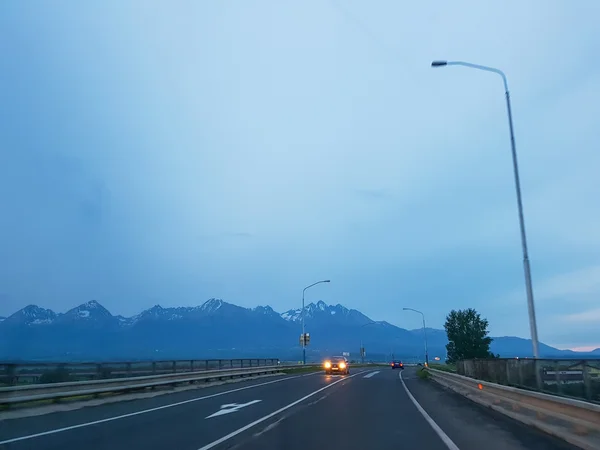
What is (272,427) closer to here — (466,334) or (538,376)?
(538,376)

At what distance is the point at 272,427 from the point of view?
14.6m

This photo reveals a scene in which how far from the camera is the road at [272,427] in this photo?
11.8 m

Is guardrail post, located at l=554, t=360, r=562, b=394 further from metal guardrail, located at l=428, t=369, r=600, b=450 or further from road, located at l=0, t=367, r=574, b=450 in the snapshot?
road, located at l=0, t=367, r=574, b=450

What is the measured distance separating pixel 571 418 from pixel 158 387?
892 inches

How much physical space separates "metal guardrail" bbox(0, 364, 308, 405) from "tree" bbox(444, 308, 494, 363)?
263 ft

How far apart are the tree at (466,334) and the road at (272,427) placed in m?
→ 90.3

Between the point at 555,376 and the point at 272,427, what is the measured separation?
7069 mm

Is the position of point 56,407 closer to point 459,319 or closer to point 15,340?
point 15,340

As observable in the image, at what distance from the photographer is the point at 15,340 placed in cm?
2484

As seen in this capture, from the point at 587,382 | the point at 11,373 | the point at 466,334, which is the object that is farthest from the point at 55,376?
the point at 466,334

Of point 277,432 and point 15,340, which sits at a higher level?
point 15,340

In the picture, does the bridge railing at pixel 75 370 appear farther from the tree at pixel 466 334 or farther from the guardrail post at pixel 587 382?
the tree at pixel 466 334

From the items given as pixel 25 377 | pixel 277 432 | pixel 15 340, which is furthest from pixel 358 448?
pixel 15 340

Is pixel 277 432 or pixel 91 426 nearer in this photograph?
pixel 277 432
